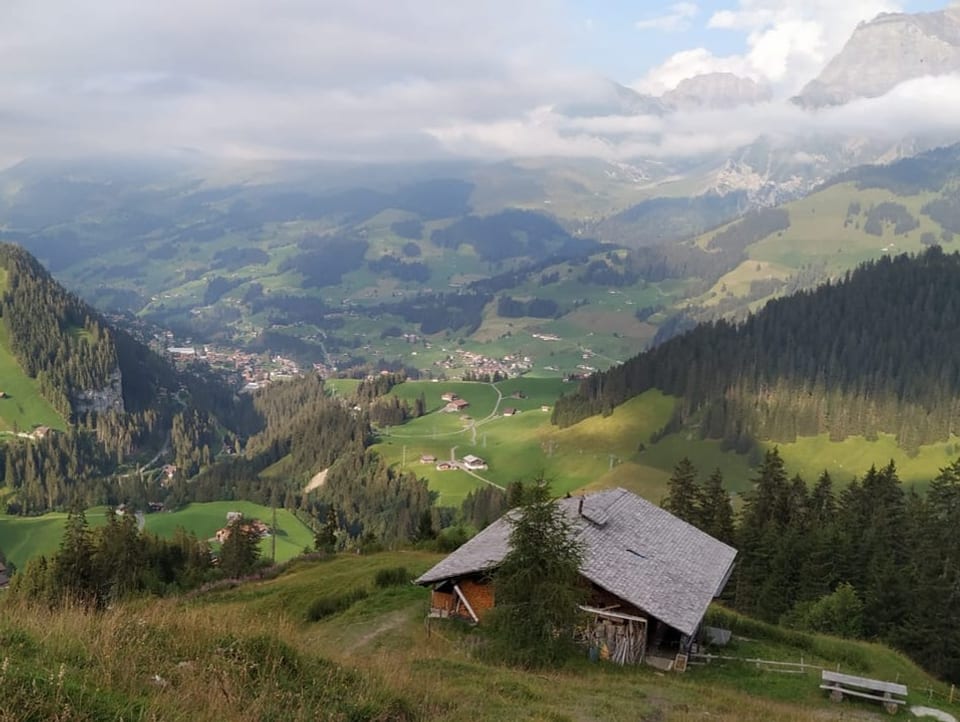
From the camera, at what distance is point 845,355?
18262cm

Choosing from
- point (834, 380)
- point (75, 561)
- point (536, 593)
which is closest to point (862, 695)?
point (536, 593)

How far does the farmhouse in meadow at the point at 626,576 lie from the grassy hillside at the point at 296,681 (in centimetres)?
199

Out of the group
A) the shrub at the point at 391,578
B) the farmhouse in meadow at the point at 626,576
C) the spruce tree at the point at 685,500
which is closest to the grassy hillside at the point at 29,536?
the shrub at the point at 391,578

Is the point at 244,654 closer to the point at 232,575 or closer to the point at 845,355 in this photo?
the point at 232,575

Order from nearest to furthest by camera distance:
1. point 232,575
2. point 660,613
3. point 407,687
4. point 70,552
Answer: point 407,687
point 660,613
point 70,552
point 232,575

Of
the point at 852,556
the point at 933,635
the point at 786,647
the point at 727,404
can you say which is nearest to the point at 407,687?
the point at 786,647

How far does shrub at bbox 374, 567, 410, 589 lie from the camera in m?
41.9

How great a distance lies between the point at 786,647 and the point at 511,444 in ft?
530

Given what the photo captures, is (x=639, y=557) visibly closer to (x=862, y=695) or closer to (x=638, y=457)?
(x=862, y=695)

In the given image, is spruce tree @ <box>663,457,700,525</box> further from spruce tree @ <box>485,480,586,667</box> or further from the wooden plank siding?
spruce tree @ <box>485,480,586,667</box>

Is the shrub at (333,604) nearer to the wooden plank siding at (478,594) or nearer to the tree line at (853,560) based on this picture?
the wooden plank siding at (478,594)

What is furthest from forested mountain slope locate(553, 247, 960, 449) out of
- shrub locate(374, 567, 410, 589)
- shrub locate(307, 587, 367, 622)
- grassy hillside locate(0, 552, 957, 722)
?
grassy hillside locate(0, 552, 957, 722)

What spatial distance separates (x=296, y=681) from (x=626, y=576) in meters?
22.4

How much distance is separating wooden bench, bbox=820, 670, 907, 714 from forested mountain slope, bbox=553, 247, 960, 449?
13919 centimetres
